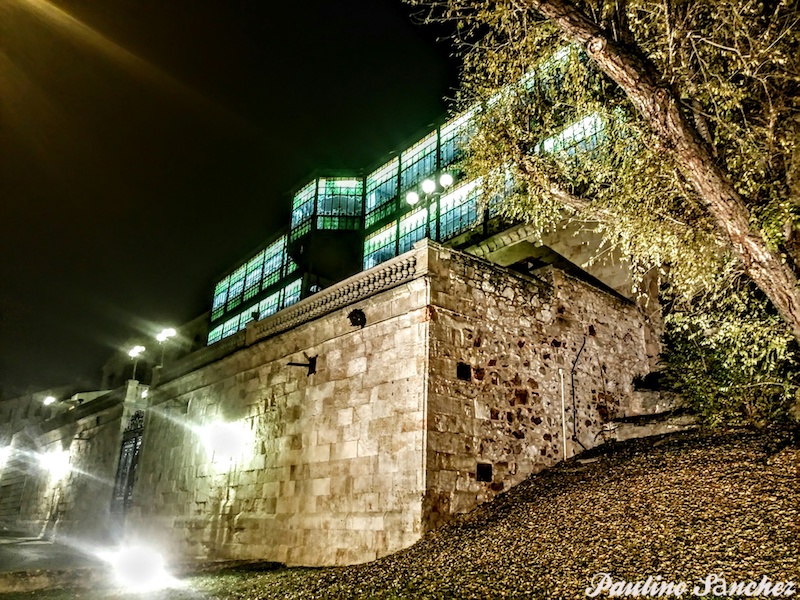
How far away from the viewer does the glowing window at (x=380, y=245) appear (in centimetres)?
2829

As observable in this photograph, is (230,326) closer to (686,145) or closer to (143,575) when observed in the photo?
(143,575)

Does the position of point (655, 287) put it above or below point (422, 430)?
above

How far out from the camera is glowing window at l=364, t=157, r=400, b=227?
29359mm

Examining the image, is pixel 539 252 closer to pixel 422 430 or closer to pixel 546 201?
pixel 546 201

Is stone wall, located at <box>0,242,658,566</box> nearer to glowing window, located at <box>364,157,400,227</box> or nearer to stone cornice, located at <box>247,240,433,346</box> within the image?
stone cornice, located at <box>247,240,433,346</box>

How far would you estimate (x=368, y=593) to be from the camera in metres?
6.43

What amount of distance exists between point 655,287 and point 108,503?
20.7m

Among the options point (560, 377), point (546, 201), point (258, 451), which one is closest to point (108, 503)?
point (258, 451)

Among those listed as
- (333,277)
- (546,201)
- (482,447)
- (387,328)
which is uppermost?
(333,277)

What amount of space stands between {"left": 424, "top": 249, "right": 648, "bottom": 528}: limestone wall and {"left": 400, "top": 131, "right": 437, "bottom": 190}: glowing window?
642 inches

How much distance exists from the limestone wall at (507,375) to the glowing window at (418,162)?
53.5 ft

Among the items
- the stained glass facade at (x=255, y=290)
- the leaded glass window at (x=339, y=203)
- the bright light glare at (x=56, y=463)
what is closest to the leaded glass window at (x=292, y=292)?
the stained glass facade at (x=255, y=290)

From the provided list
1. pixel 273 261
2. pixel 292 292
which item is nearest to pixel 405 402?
pixel 292 292

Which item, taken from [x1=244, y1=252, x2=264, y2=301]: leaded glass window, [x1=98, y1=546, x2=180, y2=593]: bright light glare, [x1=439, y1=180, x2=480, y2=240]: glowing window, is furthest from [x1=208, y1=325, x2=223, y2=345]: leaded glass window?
[x1=98, y1=546, x2=180, y2=593]: bright light glare
